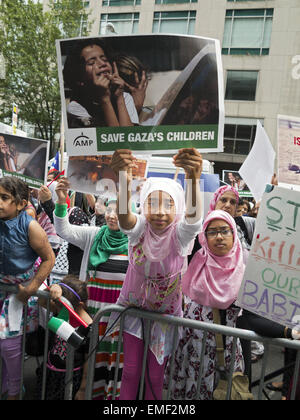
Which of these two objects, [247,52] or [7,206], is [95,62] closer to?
[7,206]

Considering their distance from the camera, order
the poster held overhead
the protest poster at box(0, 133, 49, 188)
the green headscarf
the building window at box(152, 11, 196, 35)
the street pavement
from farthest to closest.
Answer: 1. the building window at box(152, 11, 196, 35)
2. the protest poster at box(0, 133, 49, 188)
3. the street pavement
4. the green headscarf
5. the poster held overhead

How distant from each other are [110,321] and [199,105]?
151 cm

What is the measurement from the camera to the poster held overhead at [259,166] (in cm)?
215

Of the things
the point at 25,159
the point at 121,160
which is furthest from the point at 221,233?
the point at 25,159

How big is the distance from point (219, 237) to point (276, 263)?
43 cm

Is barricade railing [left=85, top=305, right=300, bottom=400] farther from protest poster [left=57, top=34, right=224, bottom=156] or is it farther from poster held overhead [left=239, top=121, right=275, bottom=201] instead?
protest poster [left=57, top=34, right=224, bottom=156]

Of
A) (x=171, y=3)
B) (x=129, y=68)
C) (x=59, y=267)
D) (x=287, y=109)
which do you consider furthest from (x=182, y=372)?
(x=171, y=3)

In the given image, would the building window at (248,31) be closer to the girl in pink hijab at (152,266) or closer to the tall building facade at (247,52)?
the tall building facade at (247,52)

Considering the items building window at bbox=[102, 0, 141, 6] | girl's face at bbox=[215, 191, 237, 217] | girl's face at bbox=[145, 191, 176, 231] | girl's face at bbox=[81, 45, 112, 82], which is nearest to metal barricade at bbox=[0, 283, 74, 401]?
girl's face at bbox=[145, 191, 176, 231]

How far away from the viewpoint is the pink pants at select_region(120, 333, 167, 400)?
7.28 feet

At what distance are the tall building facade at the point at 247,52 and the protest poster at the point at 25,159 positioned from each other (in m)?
17.4

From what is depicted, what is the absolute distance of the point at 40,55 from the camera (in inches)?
601

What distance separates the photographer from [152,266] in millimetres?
2162

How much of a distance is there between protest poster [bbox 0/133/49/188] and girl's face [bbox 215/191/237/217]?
1.73 metres
